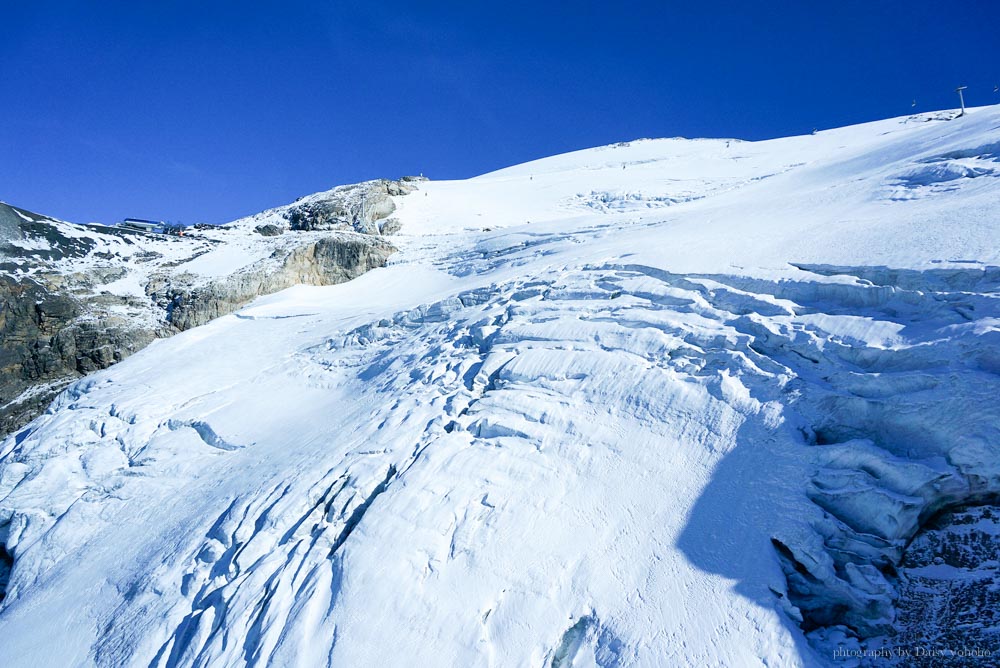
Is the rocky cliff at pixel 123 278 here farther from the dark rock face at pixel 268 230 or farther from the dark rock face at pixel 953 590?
the dark rock face at pixel 953 590

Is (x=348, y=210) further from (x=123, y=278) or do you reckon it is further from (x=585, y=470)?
(x=585, y=470)

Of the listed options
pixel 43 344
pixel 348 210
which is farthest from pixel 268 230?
pixel 43 344

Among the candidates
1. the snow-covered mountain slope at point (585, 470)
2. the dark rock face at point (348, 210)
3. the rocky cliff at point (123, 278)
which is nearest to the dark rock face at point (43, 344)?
the rocky cliff at point (123, 278)

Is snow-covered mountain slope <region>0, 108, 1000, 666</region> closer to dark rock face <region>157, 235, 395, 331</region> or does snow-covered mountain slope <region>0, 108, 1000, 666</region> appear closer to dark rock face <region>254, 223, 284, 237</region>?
dark rock face <region>157, 235, 395, 331</region>

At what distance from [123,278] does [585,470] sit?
23082mm

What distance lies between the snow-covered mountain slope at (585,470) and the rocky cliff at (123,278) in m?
4.53

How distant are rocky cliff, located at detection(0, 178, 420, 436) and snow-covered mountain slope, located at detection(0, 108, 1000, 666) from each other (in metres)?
4.53

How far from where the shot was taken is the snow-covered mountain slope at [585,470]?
7.39 metres

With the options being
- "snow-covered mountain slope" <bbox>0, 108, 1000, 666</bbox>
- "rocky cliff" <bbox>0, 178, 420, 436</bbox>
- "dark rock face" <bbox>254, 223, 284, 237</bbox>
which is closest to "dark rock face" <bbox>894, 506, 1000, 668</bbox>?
"snow-covered mountain slope" <bbox>0, 108, 1000, 666</bbox>

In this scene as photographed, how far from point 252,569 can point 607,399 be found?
660cm

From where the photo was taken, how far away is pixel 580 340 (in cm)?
1205

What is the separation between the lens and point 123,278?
24.3m

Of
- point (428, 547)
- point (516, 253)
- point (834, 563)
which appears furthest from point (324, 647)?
point (516, 253)

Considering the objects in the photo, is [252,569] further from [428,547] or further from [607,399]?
[607,399]
